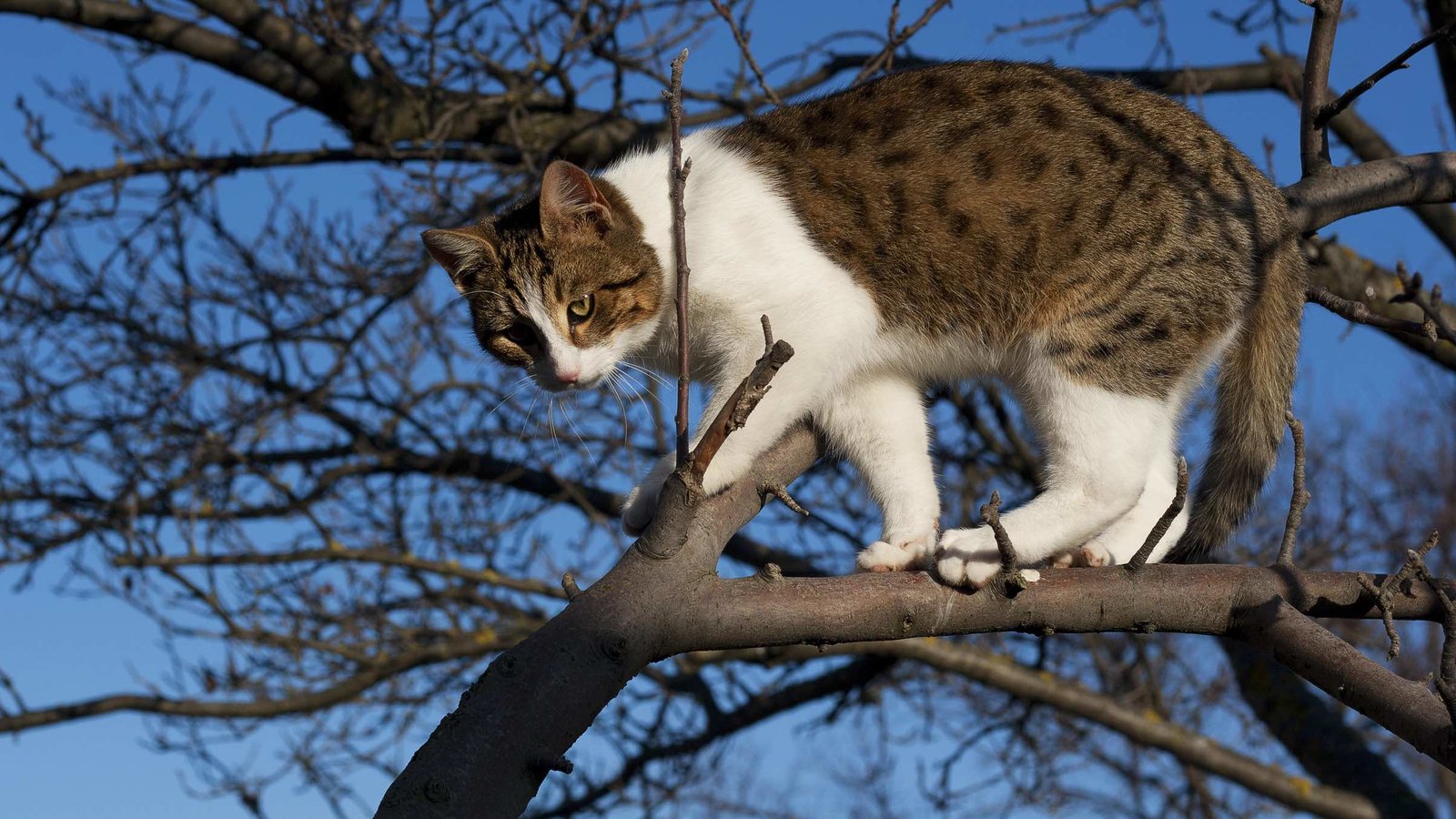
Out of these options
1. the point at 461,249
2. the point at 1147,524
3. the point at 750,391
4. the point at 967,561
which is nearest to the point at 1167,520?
the point at 967,561

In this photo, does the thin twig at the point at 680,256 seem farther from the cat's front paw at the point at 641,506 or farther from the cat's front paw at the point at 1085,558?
the cat's front paw at the point at 1085,558

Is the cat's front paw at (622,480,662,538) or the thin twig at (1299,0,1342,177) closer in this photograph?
the cat's front paw at (622,480,662,538)

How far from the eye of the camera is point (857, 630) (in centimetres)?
230

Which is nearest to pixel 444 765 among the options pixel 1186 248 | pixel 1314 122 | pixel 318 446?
pixel 1186 248

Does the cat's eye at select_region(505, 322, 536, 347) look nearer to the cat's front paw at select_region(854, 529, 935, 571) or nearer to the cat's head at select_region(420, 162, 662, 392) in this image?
the cat's head at select_region(420, 162, 662, 392)

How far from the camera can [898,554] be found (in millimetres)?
2816

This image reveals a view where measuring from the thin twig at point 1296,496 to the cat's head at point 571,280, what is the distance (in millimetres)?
1440

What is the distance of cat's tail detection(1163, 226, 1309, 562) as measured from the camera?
3.05 metres

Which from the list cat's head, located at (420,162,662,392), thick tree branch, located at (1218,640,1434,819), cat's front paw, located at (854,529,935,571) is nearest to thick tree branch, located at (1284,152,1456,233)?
cat's front paw, located at (854,529,935,571)

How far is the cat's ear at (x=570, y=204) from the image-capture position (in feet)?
9.47

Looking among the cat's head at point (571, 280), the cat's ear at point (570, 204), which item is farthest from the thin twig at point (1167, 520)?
the cat's ear at point (570, 204)

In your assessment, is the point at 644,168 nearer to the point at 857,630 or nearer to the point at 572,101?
the point at 857,630

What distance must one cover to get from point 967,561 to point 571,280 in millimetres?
1154

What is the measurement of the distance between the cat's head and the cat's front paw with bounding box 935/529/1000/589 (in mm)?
967
